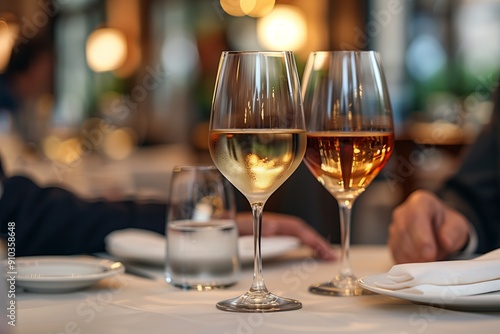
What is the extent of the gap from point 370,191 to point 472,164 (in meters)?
2.56

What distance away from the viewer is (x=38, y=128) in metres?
5.08

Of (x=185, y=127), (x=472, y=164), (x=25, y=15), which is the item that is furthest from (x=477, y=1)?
(x=472, y=164)

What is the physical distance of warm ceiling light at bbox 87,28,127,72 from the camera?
35.4 feet

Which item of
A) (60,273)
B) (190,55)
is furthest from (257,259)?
(190,55)

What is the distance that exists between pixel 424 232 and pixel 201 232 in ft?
0.96

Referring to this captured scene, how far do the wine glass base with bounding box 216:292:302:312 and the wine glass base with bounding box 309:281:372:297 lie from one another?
74 millimetres

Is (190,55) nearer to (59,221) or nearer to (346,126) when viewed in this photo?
(59,221)

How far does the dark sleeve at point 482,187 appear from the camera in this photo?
5.21 feet

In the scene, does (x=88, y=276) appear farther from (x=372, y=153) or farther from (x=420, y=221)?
(x=420, y=221)

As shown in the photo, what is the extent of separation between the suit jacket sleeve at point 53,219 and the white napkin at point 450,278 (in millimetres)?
657

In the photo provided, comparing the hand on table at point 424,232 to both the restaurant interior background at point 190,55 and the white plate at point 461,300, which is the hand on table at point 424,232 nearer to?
the white plate at point 461,300

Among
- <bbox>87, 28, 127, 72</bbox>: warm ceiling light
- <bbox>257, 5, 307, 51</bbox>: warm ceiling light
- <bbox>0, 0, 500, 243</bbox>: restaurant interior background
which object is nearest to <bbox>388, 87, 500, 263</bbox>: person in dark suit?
<bbox>0, 0, 500, 243</bbox>: restaurant interior background

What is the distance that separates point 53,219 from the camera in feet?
4.45

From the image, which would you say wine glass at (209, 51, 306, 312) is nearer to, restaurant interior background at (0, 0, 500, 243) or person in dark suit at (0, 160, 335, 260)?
person in dark suit at (0, 160, 335, 260)
